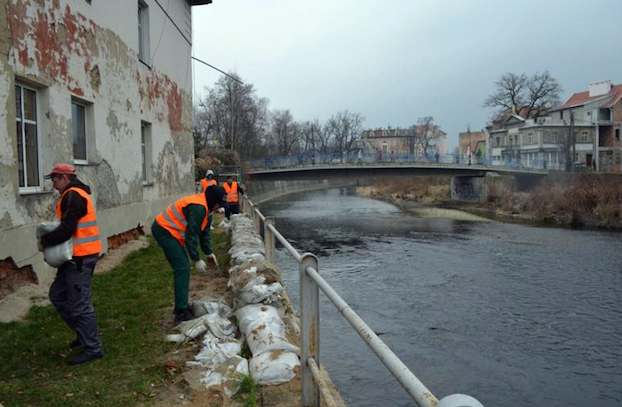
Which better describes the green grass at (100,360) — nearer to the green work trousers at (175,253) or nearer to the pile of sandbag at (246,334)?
the pile of sandbag at (246,334)

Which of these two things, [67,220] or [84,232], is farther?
[84,232]

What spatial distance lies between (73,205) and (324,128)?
7887cm

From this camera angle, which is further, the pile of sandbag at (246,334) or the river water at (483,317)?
the river water at (483,317)

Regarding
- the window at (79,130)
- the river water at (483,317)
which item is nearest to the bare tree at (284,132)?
the river water at (483,317)

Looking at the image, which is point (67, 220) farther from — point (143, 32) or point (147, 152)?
Answer: point (143, 32)

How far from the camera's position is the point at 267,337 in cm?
411

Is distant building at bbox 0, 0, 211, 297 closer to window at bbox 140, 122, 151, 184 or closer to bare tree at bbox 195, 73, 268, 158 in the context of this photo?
window at bbox 140, 122, 151, 184

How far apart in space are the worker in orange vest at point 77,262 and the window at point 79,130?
425 cm

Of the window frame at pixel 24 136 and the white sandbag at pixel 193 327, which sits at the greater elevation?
the window frame at pixel 24 136

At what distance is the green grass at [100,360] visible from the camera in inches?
141

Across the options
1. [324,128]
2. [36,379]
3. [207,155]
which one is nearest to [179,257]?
[36,379]

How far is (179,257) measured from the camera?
4918 millimetres

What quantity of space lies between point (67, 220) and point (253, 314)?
183 cm

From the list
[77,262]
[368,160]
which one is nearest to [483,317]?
[77,262]
